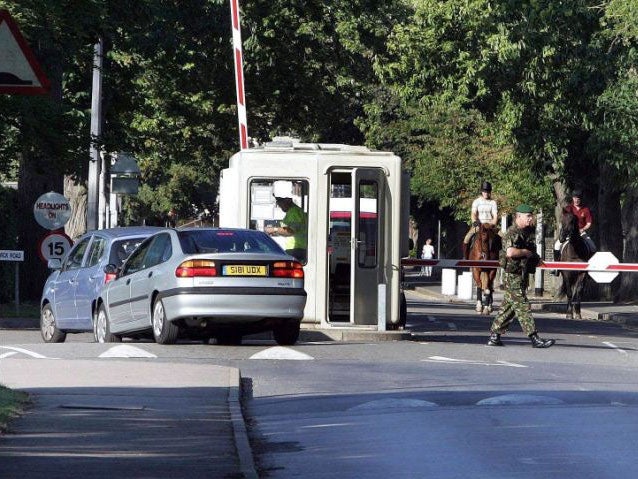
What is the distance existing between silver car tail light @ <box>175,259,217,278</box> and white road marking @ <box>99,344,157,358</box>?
42.4 inches

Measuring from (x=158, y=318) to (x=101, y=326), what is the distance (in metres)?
1.86

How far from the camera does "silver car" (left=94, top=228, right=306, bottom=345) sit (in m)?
20.6

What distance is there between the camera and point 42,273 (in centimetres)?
3716

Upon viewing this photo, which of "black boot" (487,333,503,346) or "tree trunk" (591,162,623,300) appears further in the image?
"tree trunk" (591,162,623,300)

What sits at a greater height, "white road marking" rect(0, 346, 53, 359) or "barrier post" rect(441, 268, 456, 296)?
"barrier post" rect(441, 268, 456, 296)

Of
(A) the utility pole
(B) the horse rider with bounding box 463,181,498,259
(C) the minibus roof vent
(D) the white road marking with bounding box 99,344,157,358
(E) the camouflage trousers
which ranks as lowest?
(D) the white road marking with bounding box 99,344,157,358

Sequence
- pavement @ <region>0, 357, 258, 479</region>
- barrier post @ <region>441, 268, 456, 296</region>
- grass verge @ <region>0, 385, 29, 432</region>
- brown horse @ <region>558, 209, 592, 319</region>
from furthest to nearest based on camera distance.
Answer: barrier post @ <region>441, 268, 456, 296</region> → brown horse @ <region>558, 209, 592, 319</region> → grass verge @ <region>0, 385, 29, 432</region> → pavement @ <region>0, 357, 258, 479</region>

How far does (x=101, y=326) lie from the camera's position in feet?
75.1

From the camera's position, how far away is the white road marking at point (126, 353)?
1942 centimetres

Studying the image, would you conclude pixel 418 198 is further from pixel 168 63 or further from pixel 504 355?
pixel 504 355

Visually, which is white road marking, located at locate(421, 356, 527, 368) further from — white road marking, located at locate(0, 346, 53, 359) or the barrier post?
the barrier post

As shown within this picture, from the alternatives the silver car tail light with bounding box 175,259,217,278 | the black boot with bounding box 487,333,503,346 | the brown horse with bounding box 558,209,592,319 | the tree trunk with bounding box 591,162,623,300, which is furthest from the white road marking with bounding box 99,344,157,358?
the tree trunk with bounding box 591,162,623,300

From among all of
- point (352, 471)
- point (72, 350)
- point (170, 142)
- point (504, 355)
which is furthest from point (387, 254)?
point (170, 142)

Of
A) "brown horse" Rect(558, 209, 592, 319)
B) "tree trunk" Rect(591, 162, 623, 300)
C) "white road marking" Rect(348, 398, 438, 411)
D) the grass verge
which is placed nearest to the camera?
the grass verge
